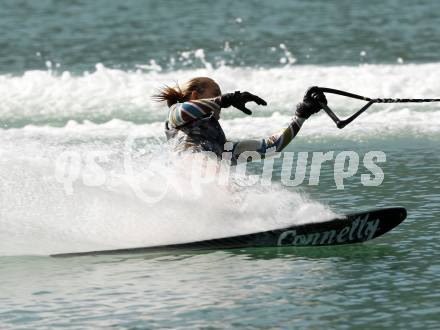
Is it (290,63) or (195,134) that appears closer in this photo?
(195,134)

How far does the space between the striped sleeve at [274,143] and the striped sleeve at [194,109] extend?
51 centimetres

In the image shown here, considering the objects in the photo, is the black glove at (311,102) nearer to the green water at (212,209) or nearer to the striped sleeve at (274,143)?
the striped sleeve at (274,143)

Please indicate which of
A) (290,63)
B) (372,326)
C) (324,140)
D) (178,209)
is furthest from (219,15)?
(372,326)

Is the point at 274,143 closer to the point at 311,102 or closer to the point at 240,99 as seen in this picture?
the point at 311,102

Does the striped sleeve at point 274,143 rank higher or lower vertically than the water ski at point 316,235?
higher

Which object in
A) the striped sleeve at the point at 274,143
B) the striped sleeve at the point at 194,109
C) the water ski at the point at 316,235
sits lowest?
the water ski at the point at 316,235

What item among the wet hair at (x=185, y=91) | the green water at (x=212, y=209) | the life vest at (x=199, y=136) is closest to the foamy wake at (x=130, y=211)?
the green water at (x=212, y=209)

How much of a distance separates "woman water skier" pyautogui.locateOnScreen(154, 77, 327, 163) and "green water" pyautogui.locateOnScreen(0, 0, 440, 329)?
1.37 feet

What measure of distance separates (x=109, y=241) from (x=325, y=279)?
2.50 m

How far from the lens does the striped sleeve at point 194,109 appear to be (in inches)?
438

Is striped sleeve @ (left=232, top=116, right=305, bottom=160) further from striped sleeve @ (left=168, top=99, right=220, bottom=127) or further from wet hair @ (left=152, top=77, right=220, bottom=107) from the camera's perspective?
wet hair @ (left=152, top=77, right=220, bottom=107)

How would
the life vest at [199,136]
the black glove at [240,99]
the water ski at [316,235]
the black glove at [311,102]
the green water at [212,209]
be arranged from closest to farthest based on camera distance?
the green water at [212,209], the black glove at [240,99], the black glove at [311,102], the water ski at [316,235], the life vest at [199,136]

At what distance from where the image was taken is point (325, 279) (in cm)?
1005

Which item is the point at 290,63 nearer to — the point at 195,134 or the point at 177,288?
the point at 195,134
